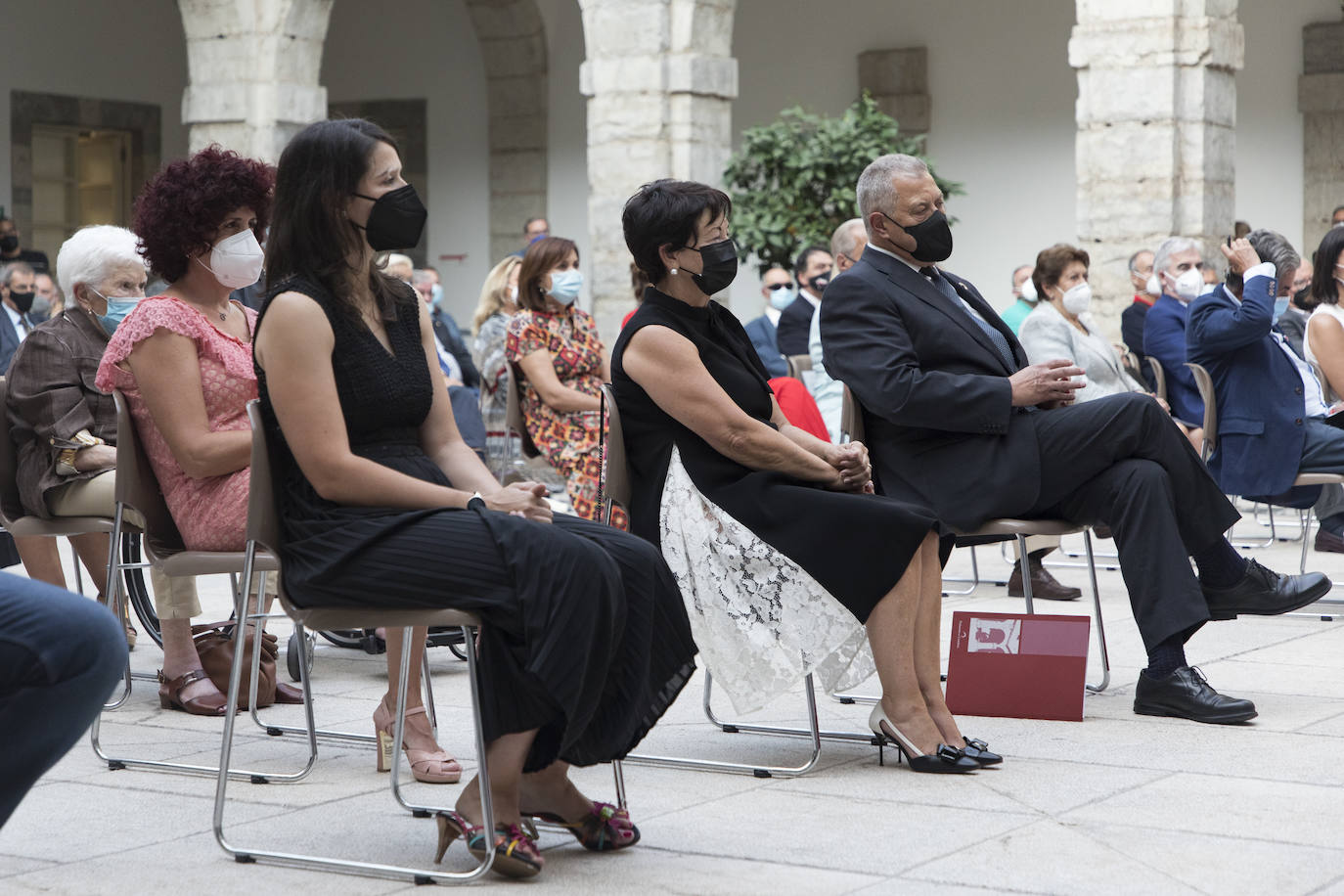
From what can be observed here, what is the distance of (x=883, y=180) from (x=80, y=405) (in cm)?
232

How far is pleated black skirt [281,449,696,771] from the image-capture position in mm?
3084

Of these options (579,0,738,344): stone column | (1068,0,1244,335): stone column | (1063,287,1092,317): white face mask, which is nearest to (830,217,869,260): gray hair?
(1063,287,1092,317): white face mask

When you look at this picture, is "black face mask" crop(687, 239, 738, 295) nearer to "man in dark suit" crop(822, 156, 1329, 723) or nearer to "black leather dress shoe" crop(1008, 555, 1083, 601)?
"man in dark suit" crop(822, 156, 1329, 723)

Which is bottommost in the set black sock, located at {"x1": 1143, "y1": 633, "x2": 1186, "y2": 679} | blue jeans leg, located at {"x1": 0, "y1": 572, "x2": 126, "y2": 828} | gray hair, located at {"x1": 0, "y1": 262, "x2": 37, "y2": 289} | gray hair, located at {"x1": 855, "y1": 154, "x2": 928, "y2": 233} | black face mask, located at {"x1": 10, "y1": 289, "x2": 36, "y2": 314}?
black sock, located at {"x1": 1143, "y1": 633, "x2": 1186, "y2": 679}

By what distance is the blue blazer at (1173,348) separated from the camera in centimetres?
868

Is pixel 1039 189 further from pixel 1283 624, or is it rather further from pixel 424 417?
pixel 424 417

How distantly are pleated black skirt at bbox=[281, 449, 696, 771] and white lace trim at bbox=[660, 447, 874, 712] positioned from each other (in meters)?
0.74

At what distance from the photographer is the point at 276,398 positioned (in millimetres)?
3340

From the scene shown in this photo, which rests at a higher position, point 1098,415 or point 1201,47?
point 1201,47

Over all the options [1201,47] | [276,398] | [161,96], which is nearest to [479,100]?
[161,96]

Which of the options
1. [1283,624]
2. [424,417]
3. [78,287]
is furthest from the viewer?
[1283,624]

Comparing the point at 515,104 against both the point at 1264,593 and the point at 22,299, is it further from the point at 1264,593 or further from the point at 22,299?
the point at 1264,593

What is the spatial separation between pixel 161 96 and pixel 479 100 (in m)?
3.56

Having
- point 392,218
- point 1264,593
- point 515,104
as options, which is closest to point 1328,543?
point 1264,593
